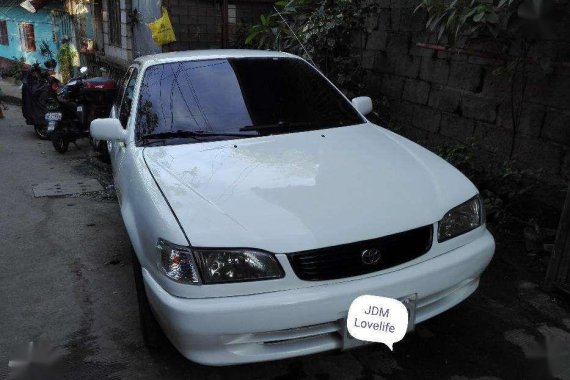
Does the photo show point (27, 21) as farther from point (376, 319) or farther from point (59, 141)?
point (376, 319)

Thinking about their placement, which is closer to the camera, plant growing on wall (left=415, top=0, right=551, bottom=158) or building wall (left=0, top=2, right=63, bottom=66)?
plant growing on wall (left=415, top=0, right=551, bottom=158)

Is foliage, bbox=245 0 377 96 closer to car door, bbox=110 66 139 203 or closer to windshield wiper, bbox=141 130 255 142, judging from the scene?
car door, bbox=110 66 139 203

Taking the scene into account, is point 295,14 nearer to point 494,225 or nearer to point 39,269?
point 494,225

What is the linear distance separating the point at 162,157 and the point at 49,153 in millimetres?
5869

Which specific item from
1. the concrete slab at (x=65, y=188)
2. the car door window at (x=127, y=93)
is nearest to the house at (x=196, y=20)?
the concrete slab at (x=65, y=188)

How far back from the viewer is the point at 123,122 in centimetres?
362

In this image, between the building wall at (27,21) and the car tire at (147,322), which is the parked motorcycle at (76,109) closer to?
the car tire at (147,322)

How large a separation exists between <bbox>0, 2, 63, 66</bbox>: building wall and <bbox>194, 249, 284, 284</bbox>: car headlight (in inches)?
688

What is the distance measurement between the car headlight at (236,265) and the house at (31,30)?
1664 centimetres

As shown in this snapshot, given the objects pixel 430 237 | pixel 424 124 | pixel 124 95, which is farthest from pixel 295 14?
pixel 430 237

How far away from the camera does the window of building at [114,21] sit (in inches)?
490

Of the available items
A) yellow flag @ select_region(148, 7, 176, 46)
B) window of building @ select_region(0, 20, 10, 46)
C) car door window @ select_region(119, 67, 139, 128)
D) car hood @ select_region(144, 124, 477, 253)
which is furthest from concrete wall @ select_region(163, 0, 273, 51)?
window of building @ select_region(0, 20, 10, 46)

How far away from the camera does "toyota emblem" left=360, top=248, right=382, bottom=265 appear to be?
2026mm

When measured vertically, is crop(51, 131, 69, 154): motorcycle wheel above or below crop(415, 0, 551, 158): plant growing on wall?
below
